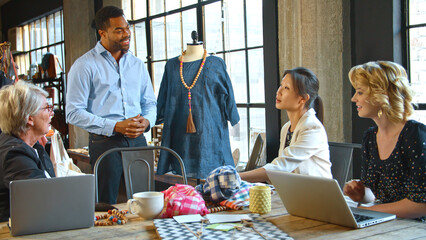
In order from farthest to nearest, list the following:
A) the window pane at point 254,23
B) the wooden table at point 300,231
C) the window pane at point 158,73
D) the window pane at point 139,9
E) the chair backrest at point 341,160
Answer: the window pane at point 139,9 → the window pane at point 158,73 → the window pane at point 254,23 → the chair backrest at point 341,160 → the wooden table at point 300,231

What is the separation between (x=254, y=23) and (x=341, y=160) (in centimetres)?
192

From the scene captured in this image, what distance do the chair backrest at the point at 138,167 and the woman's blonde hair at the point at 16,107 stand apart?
712 mm

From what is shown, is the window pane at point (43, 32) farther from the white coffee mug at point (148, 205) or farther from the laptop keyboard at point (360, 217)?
the laptop keyboard at point (360, 217)

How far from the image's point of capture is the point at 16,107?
2078 mm

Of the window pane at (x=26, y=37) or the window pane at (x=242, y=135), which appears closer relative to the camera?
the window pane at (x=242, y=135)

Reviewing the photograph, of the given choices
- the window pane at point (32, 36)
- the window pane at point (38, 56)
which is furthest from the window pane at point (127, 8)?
the window pane at point (32, 36)

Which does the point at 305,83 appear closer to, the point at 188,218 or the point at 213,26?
the point at 188,218

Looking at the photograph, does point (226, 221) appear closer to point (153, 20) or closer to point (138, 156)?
point (138, 156)

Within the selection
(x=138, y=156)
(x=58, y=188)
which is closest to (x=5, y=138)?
(x=58, y=188)

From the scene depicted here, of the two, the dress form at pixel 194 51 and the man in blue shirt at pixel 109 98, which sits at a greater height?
the dress form at pixel 194 51

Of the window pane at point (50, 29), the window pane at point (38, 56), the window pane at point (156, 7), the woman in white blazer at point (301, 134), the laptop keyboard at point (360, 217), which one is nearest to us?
the laptop keyboard at point (360, 217)

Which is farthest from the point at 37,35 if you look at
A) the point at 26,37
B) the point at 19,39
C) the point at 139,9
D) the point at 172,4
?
the point at 172,4

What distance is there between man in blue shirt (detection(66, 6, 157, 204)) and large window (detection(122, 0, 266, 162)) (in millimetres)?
1177

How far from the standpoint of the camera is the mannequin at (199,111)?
3.59 m
